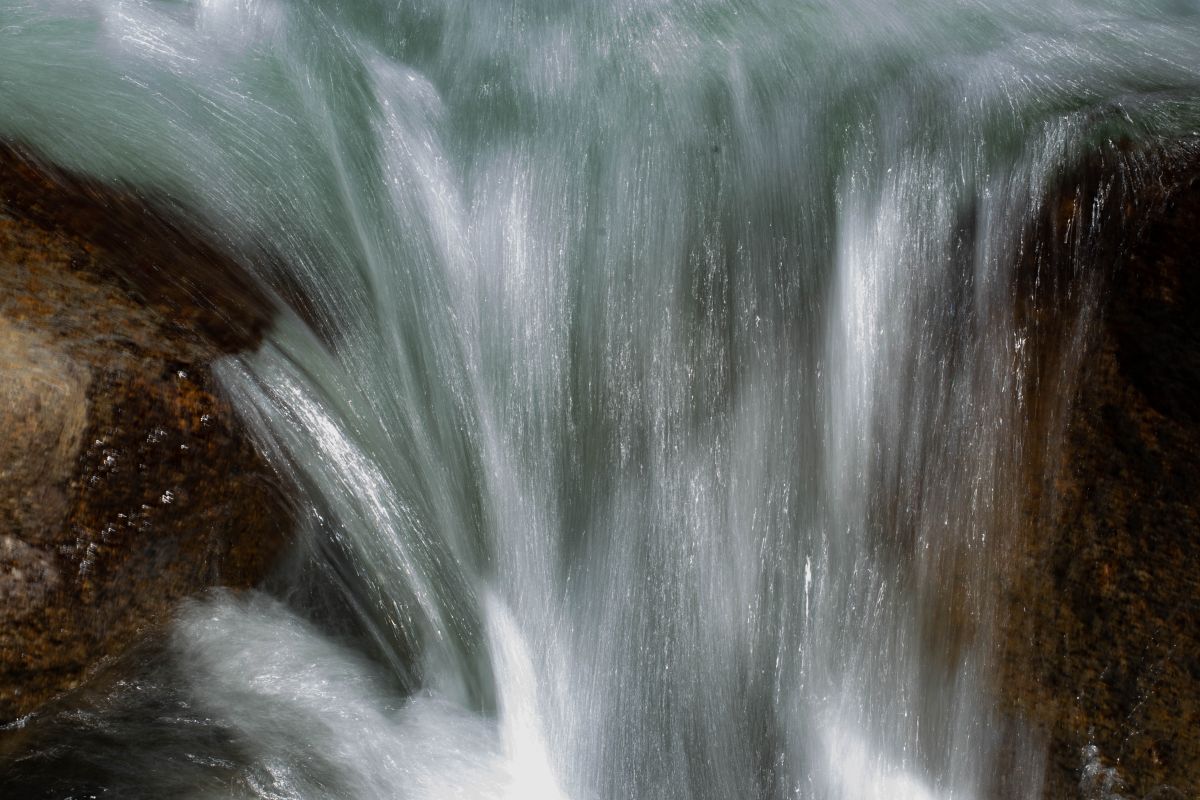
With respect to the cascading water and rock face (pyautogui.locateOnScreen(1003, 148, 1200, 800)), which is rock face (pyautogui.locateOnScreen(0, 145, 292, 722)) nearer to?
the cascading water

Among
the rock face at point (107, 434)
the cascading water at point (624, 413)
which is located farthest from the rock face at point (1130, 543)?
the rock face at point (107, 434)

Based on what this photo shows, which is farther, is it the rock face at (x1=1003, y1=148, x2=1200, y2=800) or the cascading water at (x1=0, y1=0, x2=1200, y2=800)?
the cascading water at (x1=0, y1=0, x2=1200, y2=800)

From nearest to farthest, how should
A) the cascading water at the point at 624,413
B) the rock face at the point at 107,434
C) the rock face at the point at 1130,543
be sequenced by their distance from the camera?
the rock face at the point at 107,434, the rock face at the point at 1130,543, the cascading water at the point at 624,413

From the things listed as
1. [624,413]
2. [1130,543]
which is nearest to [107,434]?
[624,413]

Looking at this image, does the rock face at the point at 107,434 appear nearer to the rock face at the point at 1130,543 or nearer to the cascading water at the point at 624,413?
the cascading water at the point at 624,413

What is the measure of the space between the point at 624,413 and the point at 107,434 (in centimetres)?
139

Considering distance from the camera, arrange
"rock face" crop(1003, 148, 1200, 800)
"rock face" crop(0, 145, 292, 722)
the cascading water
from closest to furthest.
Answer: "rock face" crop(0, 145, 292, 722)
"rock face" crop(1003, 148, 1200, 800)
the cascading water

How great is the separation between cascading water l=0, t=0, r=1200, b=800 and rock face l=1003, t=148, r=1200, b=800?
0.13m

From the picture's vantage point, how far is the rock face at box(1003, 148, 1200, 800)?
2773 mm

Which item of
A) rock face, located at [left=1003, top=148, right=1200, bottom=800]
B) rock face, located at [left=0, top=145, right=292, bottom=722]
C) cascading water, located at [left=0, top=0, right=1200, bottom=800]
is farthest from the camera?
cascading water, located at [left=0, top=0, right=1200, bottom=800]

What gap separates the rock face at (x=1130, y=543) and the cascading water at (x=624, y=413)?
135 millimetres

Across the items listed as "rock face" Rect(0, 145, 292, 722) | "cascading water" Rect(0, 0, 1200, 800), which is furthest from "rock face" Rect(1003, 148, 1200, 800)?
"rock face" Rect(0, 145, 292, 722)

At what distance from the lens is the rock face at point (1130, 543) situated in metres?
2.77

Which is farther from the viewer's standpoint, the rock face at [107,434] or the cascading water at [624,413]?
the cascading water at [624,413]
